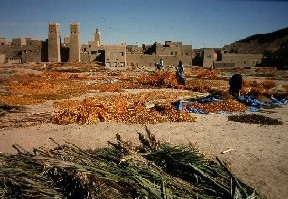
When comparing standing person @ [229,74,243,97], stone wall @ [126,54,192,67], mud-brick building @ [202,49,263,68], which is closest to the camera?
standing person @ [229,74,243,97]

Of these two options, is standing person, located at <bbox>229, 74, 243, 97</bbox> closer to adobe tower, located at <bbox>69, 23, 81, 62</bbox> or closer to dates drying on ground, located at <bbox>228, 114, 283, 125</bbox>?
dates drying on ground, located at <bbox>228, 114, 283, 125</bbox>

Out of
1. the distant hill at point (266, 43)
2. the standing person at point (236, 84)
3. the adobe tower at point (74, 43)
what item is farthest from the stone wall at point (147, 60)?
the distant hill at point (266, 43)

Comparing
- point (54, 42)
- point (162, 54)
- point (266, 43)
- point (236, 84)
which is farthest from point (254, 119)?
point (266, 43)

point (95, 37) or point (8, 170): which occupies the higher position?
point (95, 37)

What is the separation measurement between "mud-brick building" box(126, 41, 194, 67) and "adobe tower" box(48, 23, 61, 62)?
39.7ft

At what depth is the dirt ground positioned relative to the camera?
674cm

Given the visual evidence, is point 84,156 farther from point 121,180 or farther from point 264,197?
point 264,197

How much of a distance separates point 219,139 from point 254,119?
3153 mm

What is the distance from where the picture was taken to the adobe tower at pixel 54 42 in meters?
52.9

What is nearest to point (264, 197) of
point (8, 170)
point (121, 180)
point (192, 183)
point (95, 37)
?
point (192, 183)

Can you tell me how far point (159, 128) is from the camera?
33.9 feet

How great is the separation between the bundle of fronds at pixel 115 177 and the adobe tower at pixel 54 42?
50117mm

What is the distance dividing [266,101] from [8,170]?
13.1m

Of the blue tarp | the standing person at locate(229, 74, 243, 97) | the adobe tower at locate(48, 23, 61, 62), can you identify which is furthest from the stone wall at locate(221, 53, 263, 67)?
the blue tarp
